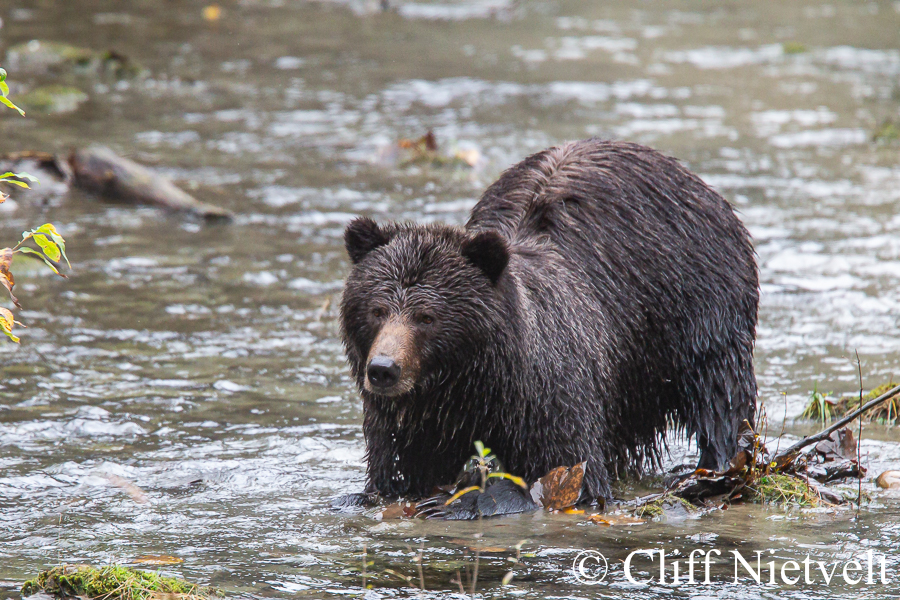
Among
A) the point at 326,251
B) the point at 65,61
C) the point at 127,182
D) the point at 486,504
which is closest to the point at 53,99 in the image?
the point at 65,61

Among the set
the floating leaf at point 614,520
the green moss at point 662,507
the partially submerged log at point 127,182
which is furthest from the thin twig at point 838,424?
the partially submerged log at point 127,182

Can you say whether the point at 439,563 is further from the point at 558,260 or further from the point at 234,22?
the point at 234,22

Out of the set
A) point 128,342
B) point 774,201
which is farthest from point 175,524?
point 774,201

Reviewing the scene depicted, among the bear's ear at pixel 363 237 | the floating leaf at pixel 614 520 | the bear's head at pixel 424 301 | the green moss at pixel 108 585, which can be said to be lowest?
the green moss at pixel 108 585

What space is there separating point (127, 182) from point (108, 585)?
340 inches

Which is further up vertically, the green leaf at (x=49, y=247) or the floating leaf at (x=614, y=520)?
the green leaf at (x=49, y=247)

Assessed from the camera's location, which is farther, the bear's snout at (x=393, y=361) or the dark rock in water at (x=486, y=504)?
the dark rock in water at (x=486, y=504)

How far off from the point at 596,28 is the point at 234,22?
7.42 metres

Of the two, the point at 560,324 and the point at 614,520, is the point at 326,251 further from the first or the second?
the point at 614,520

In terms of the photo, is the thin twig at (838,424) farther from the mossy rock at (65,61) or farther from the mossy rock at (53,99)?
the mossy rock at (65,61)

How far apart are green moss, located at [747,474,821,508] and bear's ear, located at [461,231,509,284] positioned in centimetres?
190

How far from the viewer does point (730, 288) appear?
7.23 m

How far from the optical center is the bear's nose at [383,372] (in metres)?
5.61

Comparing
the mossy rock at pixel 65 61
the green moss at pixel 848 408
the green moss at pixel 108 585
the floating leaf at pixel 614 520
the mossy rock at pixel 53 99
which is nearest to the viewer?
the green moss at pixel 108 585
